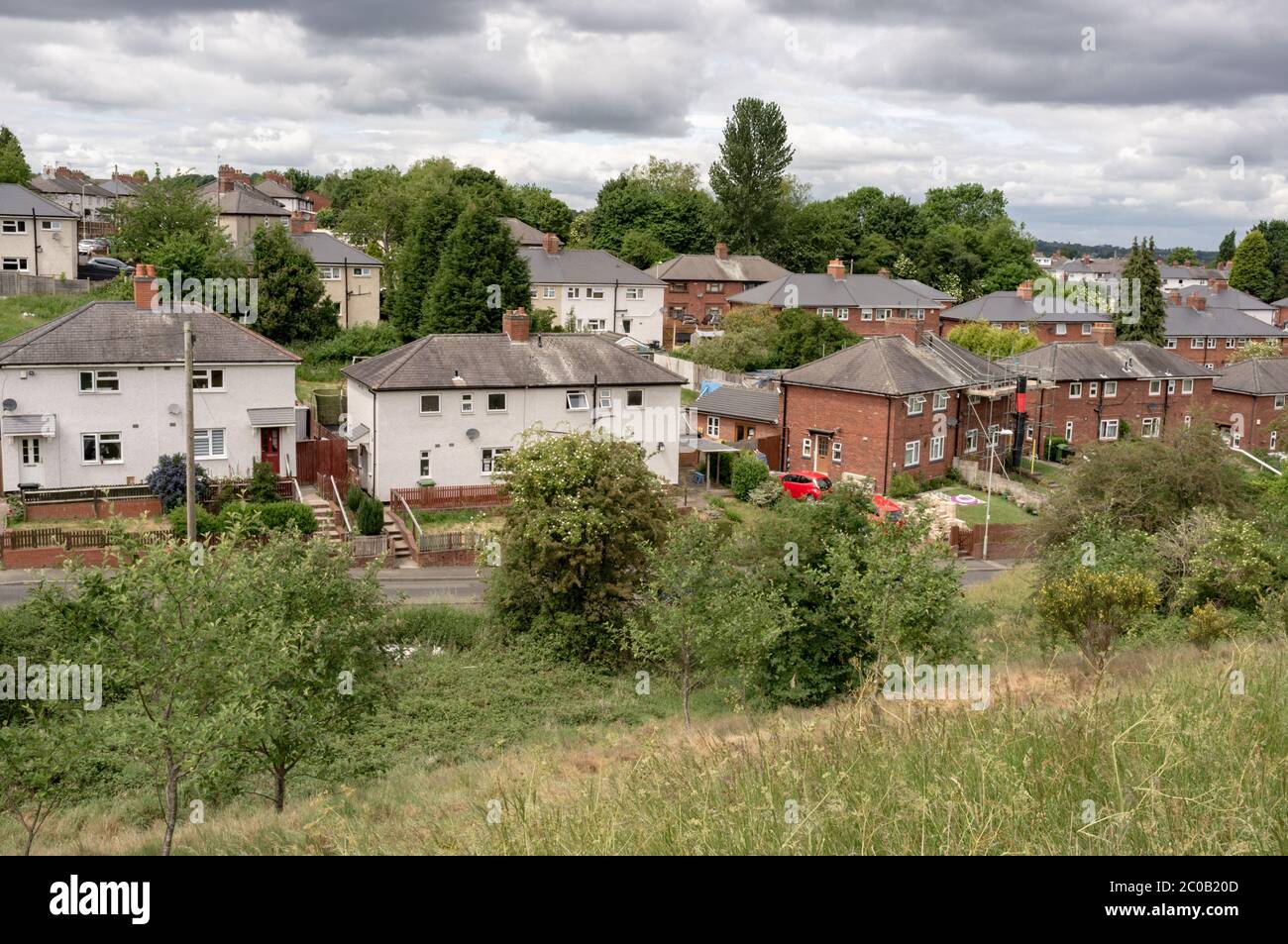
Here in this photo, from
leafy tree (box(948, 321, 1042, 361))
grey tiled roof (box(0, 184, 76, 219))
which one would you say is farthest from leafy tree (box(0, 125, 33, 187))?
leafy tree (box(948, 321, 1042, 361))

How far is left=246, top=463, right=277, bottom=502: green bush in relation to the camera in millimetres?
36406

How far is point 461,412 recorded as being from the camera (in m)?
41.8

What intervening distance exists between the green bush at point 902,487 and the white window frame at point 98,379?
31.4 m

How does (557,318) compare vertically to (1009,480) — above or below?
above

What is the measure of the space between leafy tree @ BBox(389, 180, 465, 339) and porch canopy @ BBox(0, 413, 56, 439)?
24.8 metres

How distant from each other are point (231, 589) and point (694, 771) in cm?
726

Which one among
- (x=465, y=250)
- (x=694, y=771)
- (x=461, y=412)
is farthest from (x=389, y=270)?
(x=694, y=771)

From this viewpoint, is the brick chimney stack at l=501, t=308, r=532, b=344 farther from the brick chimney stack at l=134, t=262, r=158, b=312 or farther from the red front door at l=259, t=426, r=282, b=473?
the brick chimney stack at l=134, t=262, r=158, b=312

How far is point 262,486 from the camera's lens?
119ft

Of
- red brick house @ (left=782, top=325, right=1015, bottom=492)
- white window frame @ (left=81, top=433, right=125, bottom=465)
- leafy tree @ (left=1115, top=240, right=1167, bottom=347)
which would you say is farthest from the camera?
leafy tree @ (left=1115, top=240, right=1167, bottom=347)

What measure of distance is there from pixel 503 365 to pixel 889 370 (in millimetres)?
17815

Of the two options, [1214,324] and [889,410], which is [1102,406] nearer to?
[889,410]
